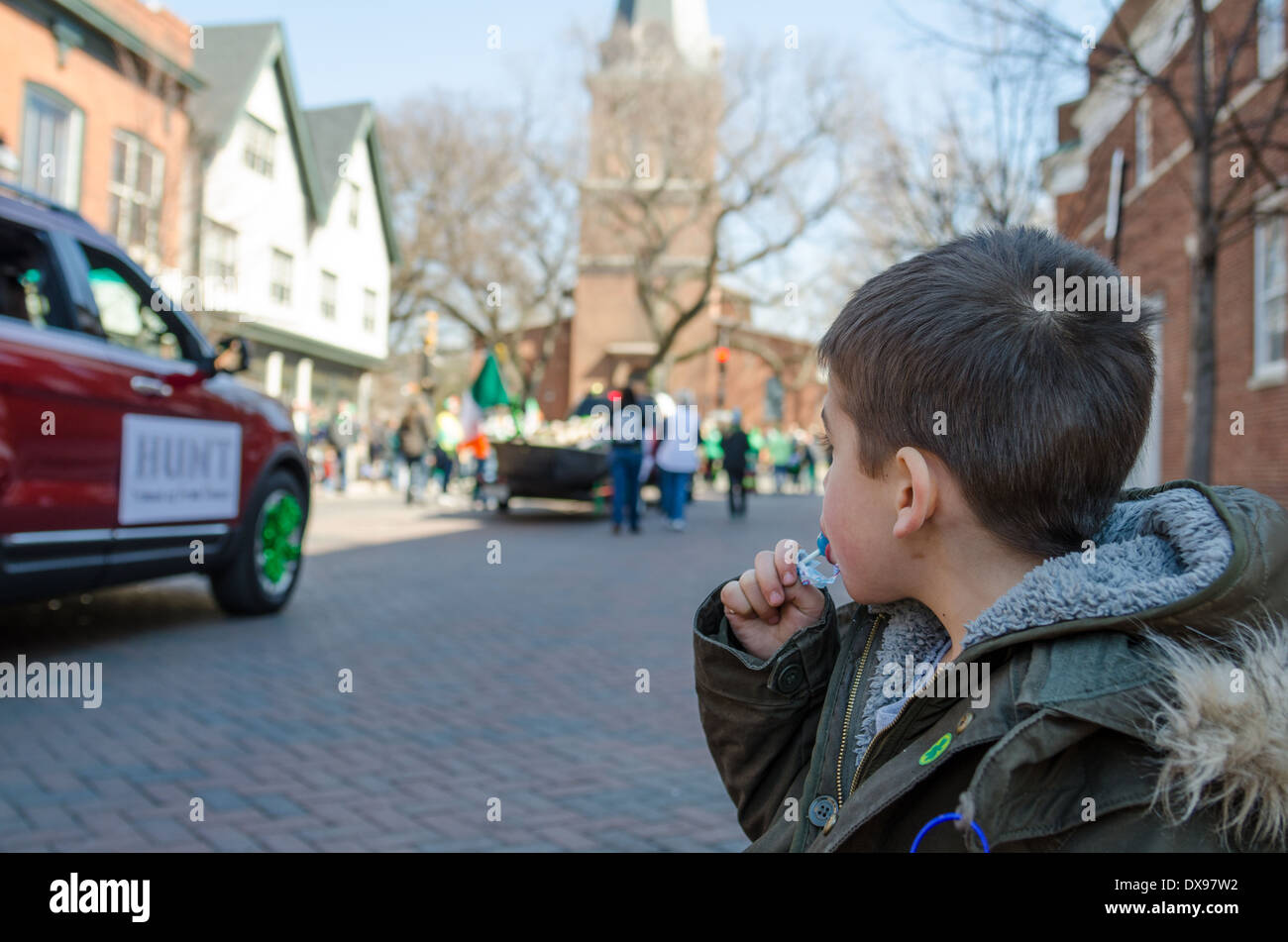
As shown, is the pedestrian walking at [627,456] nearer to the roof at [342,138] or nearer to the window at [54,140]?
the window at [54,140]

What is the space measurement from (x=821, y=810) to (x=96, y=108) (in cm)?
2413

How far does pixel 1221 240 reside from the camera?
10.3 meters

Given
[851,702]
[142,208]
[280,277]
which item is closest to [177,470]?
[851,702]

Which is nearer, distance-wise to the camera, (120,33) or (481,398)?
(481,398)

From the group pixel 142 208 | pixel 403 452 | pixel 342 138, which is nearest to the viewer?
pixel 142 208

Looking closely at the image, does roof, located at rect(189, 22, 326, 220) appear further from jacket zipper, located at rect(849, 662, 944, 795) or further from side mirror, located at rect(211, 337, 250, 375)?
jacket zipper, located at rect(849, 662, 944, 795)

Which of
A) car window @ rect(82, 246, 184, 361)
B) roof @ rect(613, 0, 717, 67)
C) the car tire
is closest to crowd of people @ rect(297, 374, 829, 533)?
the car tire

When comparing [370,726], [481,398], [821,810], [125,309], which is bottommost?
[370,726]

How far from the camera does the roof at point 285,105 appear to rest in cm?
2842

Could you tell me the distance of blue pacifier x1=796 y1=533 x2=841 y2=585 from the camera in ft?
4.71

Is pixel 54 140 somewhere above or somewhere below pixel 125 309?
above

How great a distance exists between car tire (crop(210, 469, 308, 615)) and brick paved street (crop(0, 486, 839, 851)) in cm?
16

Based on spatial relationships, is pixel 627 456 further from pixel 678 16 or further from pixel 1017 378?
pixel 678 16
